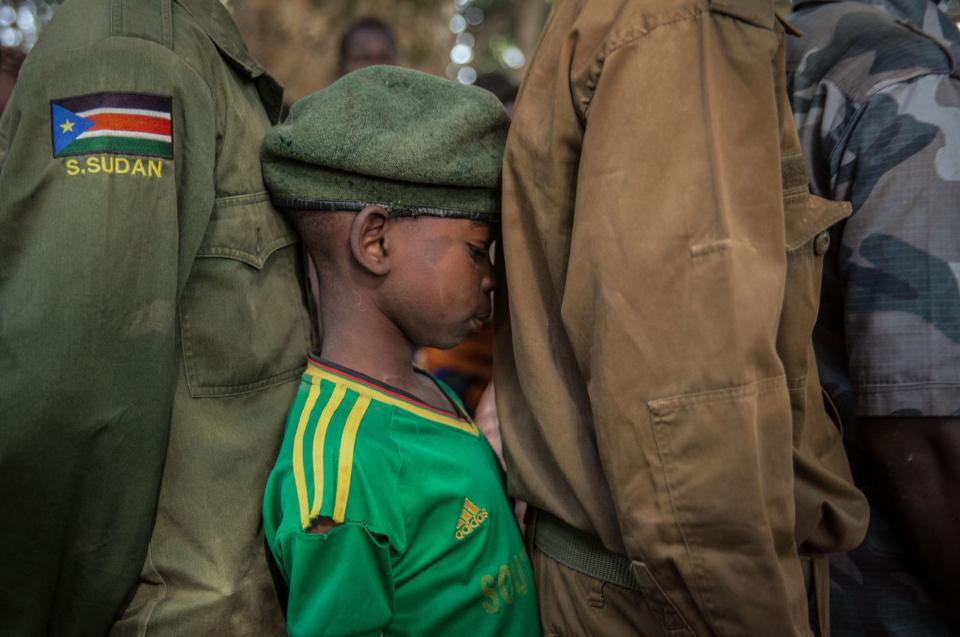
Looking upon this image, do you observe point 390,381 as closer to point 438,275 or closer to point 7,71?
point 438,275

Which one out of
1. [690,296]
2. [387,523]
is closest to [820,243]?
[690,296]

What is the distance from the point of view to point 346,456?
4.97 feet

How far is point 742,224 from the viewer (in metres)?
1.22

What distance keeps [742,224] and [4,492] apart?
1.35 metres

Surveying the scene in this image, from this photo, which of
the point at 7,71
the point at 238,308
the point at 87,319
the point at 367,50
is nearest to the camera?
the point at 87,319

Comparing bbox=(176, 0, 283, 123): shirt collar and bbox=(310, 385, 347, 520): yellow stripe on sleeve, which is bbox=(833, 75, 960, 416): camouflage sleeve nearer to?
bbox=(310, 385, 347, 520): yellow stripe on sleeve

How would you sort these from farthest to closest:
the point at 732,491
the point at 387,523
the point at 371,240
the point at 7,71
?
the point at 7,71 → the point at 371,240 → the point at 387,523 → the point at 732,491

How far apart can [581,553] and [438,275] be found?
2.21 ft

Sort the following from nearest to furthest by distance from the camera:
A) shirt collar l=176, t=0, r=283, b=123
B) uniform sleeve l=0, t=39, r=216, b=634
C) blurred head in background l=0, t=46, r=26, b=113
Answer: uniform sleeve l=0, t=39, r=216, b=634
shirt collar l=176, t=0, r=283, b=123
blurred head in background l=0, t=46, r=26, b=113

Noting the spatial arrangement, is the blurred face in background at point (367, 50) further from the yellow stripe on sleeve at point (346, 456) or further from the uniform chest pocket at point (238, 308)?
the yellow stripe on sleeve at point (346, 456)

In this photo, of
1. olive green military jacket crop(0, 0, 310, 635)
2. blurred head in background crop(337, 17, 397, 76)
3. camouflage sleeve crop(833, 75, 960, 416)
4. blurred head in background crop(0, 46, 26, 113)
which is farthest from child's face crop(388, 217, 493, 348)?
blurred head in background crop(337, 17, 397, 76)

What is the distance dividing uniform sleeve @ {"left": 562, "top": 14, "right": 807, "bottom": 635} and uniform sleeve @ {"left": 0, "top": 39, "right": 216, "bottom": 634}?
30.6 inches

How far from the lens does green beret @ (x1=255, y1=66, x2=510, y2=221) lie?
64.9 inches

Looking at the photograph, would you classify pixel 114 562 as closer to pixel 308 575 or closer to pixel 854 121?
pixel 308 575
